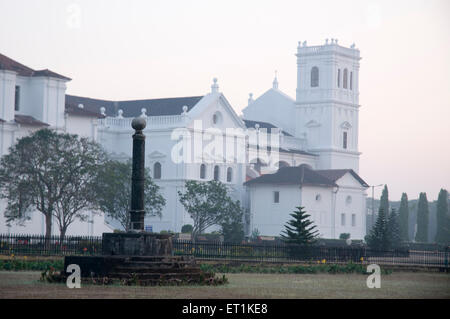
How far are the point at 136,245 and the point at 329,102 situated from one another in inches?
3032

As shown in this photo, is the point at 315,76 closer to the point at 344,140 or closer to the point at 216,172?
the point at 344,140

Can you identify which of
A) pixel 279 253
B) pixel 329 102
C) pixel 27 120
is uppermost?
pixel 329 102

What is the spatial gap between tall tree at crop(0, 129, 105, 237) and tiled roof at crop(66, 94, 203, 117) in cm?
2849

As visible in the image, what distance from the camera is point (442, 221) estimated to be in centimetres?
9962

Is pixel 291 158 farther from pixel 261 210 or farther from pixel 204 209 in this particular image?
pixel 204 209

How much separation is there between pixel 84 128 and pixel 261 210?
23888 mm

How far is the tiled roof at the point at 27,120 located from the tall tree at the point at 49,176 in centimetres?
571

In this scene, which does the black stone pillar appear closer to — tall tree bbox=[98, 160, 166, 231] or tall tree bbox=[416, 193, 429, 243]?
tall tree bbox=[98, 160, 166, 231]

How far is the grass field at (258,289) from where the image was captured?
76.9 ft

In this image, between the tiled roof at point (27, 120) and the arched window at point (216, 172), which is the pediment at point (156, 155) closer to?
the arched window at point (216, 172)

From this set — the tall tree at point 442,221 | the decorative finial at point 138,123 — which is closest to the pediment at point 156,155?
the tall tree at point 442,221

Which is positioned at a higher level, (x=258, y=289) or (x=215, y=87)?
(x=215, y=87)

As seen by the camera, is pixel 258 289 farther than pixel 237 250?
No

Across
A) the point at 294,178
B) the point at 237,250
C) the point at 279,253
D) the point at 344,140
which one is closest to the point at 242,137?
the point at 294,178
